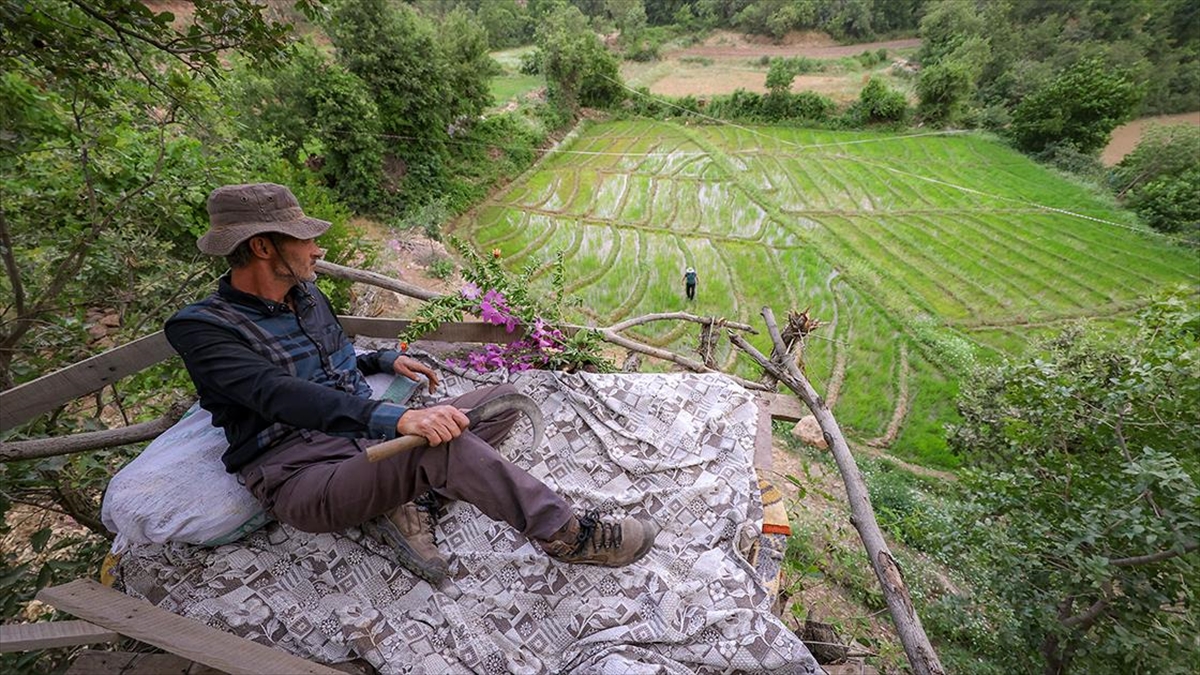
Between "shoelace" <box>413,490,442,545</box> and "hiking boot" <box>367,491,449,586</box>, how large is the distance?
0.14 feet

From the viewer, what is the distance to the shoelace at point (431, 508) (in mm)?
1790

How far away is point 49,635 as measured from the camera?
3.68 ft

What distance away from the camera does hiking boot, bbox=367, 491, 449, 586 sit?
162cm

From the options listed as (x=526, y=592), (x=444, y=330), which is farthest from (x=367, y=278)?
(x=526, y=592)

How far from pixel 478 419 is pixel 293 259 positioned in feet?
2.93

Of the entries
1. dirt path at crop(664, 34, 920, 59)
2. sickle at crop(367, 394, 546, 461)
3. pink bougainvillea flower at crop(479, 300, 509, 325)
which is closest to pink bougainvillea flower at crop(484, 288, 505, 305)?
pink bougainvillea flower at crop(479, 300, 509, 325)

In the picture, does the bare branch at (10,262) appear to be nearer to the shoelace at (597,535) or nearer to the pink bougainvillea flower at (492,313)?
the pink bougainvillea flower at (492,313)

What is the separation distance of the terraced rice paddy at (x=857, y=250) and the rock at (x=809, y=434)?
682 mm

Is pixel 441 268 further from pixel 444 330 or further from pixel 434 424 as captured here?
pixel 434 424

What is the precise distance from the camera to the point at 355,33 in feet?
30.1

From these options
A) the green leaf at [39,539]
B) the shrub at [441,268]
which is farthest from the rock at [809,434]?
the green leaf at [39,539]

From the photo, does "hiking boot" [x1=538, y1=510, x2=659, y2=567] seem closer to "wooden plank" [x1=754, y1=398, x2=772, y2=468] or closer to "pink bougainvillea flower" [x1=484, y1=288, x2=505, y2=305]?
"wooden plank" [x1=754, y1=398, x2=772, y2=468]

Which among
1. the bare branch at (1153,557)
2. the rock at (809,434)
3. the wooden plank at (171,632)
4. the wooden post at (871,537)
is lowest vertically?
the rock at (809,434)

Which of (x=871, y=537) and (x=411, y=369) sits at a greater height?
(x=411, y=369)
